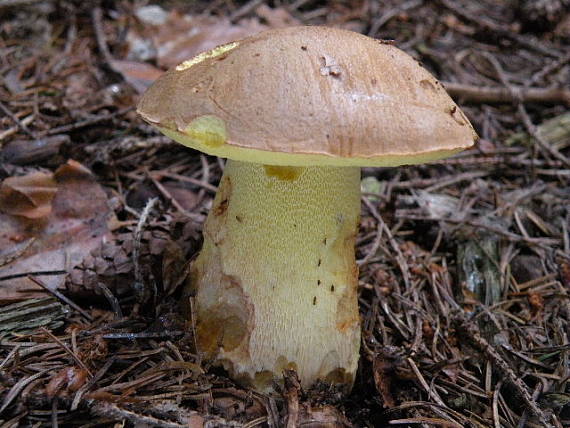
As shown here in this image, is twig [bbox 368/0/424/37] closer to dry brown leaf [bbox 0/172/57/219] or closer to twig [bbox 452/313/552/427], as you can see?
twig [bbox 452/313/552/427]

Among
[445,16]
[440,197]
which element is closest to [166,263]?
[440,197]

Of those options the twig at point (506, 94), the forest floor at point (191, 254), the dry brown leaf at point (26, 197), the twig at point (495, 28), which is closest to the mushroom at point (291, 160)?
the forest floor at point (191, 254)

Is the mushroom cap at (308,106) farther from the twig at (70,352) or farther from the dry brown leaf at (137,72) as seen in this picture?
the dry brown leaf at (137,72)

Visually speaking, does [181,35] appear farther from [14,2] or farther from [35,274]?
[35,274]

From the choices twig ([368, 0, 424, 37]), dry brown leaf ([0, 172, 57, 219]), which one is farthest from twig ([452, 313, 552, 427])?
twig ([368, 0, 424, 37])

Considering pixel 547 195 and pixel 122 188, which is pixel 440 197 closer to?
pixel 547 195

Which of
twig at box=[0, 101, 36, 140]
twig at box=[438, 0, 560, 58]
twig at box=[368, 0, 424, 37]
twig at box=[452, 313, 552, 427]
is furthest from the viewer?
twig at box=[438, 0, 560, 58]

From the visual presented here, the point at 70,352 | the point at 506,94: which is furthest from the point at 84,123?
the point at 506,94
